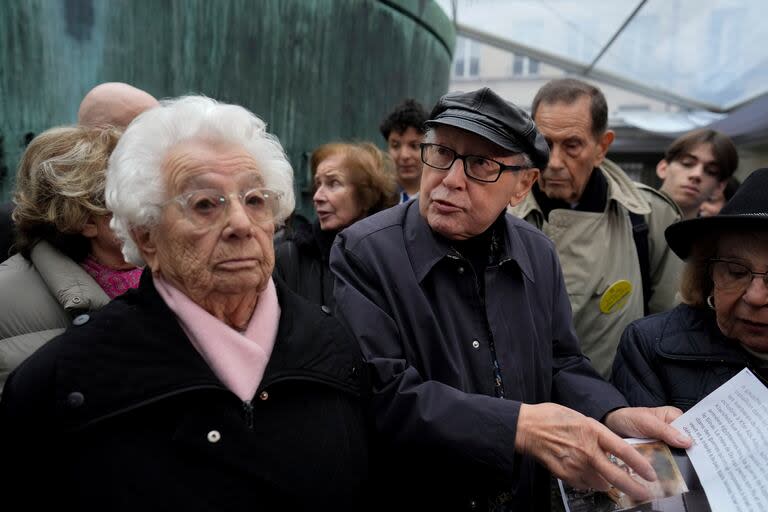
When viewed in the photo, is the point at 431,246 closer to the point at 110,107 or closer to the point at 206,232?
the point at 206,232

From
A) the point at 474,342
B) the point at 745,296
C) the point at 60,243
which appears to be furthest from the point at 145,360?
the point at 745,296

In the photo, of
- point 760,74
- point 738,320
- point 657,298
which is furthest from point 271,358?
point 760,74

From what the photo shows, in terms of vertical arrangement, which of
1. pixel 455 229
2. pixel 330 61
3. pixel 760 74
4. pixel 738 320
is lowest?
pixel 738 320

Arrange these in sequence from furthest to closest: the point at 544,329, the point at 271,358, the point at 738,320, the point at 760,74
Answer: the point at 760,74 → the point at 544,329 → the point at 738,320 → the point at 271,358

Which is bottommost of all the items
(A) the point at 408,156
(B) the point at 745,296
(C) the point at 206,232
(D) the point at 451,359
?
(D) the point at 451,359

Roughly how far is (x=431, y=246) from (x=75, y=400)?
Answer: 1.01 metres

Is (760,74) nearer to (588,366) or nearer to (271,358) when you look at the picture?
(588,366)

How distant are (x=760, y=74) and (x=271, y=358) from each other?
934cm

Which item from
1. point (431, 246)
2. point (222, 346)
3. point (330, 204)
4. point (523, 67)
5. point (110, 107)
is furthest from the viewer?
point (523, 67)

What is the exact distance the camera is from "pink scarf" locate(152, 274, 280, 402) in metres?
1.44

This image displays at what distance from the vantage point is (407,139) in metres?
4.09

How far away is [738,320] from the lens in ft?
5.84

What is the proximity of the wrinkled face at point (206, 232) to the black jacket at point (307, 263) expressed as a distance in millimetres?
1309

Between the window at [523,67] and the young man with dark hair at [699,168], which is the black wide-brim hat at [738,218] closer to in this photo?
the young man with dark hair at [699,168]
